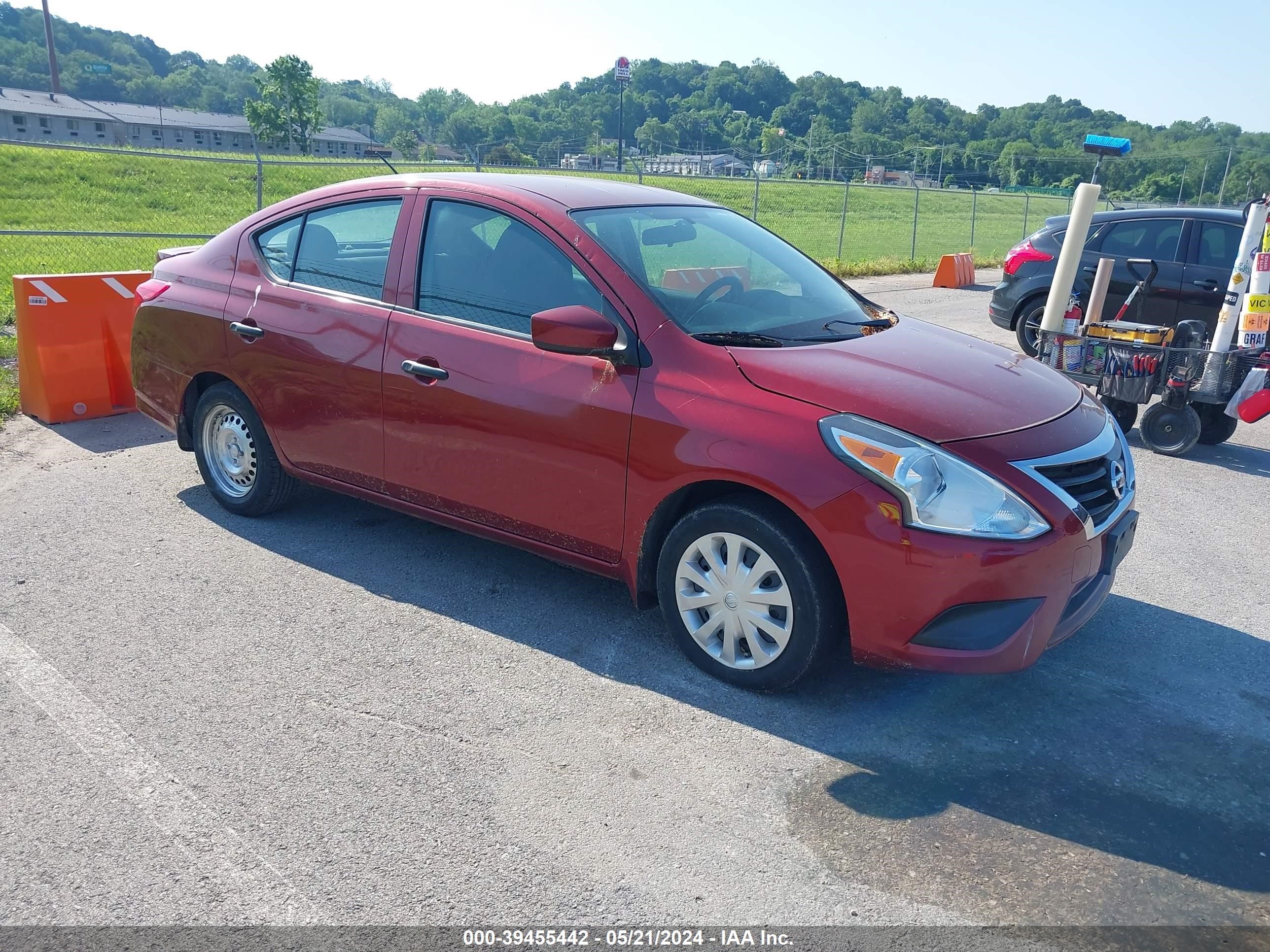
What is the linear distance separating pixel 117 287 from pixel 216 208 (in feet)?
81.7

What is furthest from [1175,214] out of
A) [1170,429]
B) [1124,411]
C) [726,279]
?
[726,279]

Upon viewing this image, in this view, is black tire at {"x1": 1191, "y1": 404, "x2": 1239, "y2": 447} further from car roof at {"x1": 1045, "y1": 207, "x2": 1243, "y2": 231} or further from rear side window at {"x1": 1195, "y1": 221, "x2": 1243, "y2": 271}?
car roof at {"x1": 1045, "y1": 207, "x2": 1243, "y2": 231}

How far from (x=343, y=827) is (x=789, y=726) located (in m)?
1.51

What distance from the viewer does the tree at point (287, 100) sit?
247ft

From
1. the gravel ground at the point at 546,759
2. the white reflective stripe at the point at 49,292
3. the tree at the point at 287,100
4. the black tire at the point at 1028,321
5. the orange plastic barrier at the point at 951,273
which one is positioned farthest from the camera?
the tree at the point at 287,100

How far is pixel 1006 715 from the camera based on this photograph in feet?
12.1

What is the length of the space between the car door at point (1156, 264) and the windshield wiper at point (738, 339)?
711 cm

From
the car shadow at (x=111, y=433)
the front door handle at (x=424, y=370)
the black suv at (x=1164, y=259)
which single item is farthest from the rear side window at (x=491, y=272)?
the black suv at (x=1164, y=259)

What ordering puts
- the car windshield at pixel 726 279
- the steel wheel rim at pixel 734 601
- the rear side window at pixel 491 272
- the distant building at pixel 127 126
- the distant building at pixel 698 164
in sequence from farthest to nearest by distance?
1. the distant building at pixel 127 126
2. the distant building at pixel 698 164
3. the rear side window at pixel 491 272
4. the car windshield at pixel 726 279
5. the steel wheel rim at pixel 734 601

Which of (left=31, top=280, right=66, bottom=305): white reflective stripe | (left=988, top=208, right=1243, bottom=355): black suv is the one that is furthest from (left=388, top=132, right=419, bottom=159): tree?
(left=31, top=280, right=66, bottom=305): white reflective stripe

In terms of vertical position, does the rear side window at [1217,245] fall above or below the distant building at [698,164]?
above

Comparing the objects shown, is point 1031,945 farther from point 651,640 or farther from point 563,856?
point 651,640

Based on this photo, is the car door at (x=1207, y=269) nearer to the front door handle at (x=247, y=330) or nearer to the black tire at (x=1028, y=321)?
A: the black tire at (x=1028, y=321)

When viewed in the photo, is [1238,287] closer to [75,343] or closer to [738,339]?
[738,339]
